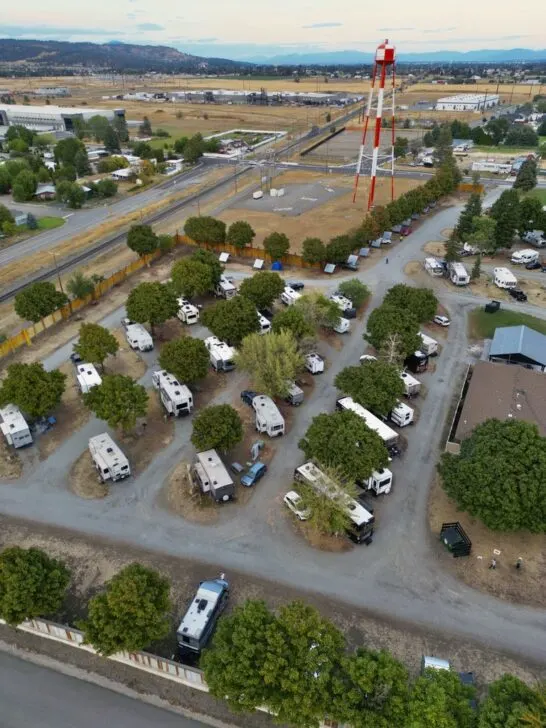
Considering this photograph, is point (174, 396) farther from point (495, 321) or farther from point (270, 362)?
point (495, 321)

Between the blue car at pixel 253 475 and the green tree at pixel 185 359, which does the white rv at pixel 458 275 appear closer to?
the green tree at pixel 185 359

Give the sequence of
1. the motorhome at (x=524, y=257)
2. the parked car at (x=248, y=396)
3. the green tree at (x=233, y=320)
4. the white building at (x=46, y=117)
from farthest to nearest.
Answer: the white building at (x=46, y=117), the motorhome at (x=524, y=257), the green tree at (x=233, y=320), the parked car at (x=248, y=396)

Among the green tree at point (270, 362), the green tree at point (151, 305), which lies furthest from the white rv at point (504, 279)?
the green tree at point (151, 305)

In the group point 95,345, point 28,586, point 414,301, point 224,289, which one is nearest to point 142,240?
point 224,289

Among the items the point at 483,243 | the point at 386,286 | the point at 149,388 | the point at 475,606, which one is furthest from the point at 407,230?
the point at 475,606

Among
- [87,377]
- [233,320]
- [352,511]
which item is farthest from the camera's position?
[233,320]

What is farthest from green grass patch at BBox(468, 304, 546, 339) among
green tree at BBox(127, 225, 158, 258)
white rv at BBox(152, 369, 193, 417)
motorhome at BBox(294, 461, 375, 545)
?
green tree at BBox(127, 225, 158, 258)
